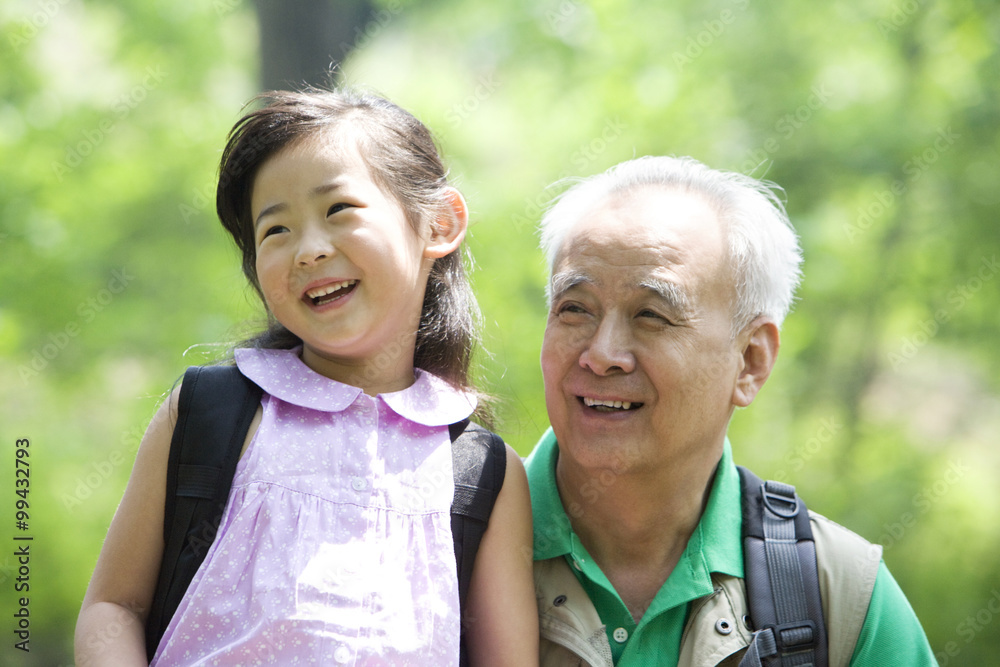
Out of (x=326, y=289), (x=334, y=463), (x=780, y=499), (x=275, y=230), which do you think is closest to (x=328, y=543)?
(x=334, y=463)

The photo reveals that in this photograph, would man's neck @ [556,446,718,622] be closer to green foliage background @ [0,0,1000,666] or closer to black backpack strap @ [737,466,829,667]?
black backpack strap @ [737,466,829,667]

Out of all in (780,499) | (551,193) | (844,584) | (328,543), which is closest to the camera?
(328,543)

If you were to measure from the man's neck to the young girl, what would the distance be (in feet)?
0.75

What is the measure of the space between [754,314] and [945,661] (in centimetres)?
430

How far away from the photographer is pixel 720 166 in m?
5.58

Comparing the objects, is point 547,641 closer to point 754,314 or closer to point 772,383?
point 754,314

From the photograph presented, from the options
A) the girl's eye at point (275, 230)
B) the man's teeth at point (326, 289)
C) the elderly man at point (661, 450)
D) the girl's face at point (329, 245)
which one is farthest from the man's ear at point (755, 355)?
the girl's eye at point (275, 230)

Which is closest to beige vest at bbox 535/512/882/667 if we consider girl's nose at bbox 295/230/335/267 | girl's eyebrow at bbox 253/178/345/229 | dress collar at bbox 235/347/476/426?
dress collar at bbox 235/347/476/426

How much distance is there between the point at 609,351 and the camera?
7.35 feet

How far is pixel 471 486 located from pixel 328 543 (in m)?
0.38

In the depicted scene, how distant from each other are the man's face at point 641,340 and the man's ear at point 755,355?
0.22 ft

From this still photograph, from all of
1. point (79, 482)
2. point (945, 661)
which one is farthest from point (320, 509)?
point (945, 661)

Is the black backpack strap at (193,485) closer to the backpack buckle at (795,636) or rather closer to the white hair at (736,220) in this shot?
the white hair at (736,220)

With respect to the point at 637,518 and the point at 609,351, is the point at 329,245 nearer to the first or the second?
the point at 609,351
